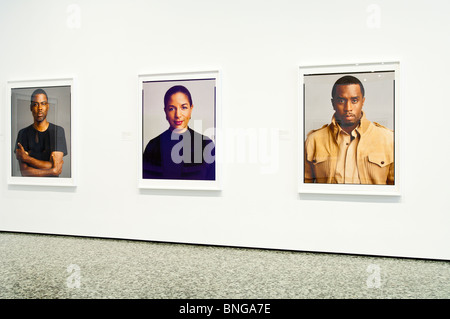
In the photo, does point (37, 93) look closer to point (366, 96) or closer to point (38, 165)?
point (38, 165)

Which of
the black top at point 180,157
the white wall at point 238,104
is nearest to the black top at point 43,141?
the white wall at point 238,104

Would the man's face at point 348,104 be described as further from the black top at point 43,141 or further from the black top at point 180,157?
the black top at point 43,141

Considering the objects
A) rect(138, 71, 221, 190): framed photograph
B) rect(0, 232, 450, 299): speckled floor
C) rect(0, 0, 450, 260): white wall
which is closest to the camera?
rect(0, 232, 450, 299): speckled floor

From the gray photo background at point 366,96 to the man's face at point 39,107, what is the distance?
468 cm

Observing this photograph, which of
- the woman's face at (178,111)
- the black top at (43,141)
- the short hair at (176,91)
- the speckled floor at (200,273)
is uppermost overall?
the short hair at (176,91)

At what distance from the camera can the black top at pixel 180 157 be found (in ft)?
18.7

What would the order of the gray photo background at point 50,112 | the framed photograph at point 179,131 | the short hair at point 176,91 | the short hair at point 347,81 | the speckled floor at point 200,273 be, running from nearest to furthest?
1. the speckled floor at point 200,273
2. the short hair at point 347,81
3. the framed photograph at point 179,131
4. the short hair at point 176,91
5. the gray photo background at point 50,112

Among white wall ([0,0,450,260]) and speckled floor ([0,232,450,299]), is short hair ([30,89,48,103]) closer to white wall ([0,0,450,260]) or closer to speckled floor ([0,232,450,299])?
white wall ([0,0,450,260])

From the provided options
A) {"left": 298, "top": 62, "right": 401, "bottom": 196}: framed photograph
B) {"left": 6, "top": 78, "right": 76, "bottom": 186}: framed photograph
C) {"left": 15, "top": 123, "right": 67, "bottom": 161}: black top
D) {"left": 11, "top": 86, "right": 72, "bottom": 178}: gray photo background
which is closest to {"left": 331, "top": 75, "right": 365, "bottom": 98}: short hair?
{"left": 298, "top": 62, "right": 401, "bottom": 196}: framed photograph

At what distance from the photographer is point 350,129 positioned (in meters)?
5.24

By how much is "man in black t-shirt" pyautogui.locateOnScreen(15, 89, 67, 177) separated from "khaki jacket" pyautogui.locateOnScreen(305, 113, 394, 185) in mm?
4359

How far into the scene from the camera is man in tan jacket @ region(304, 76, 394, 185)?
5152 millimetres
